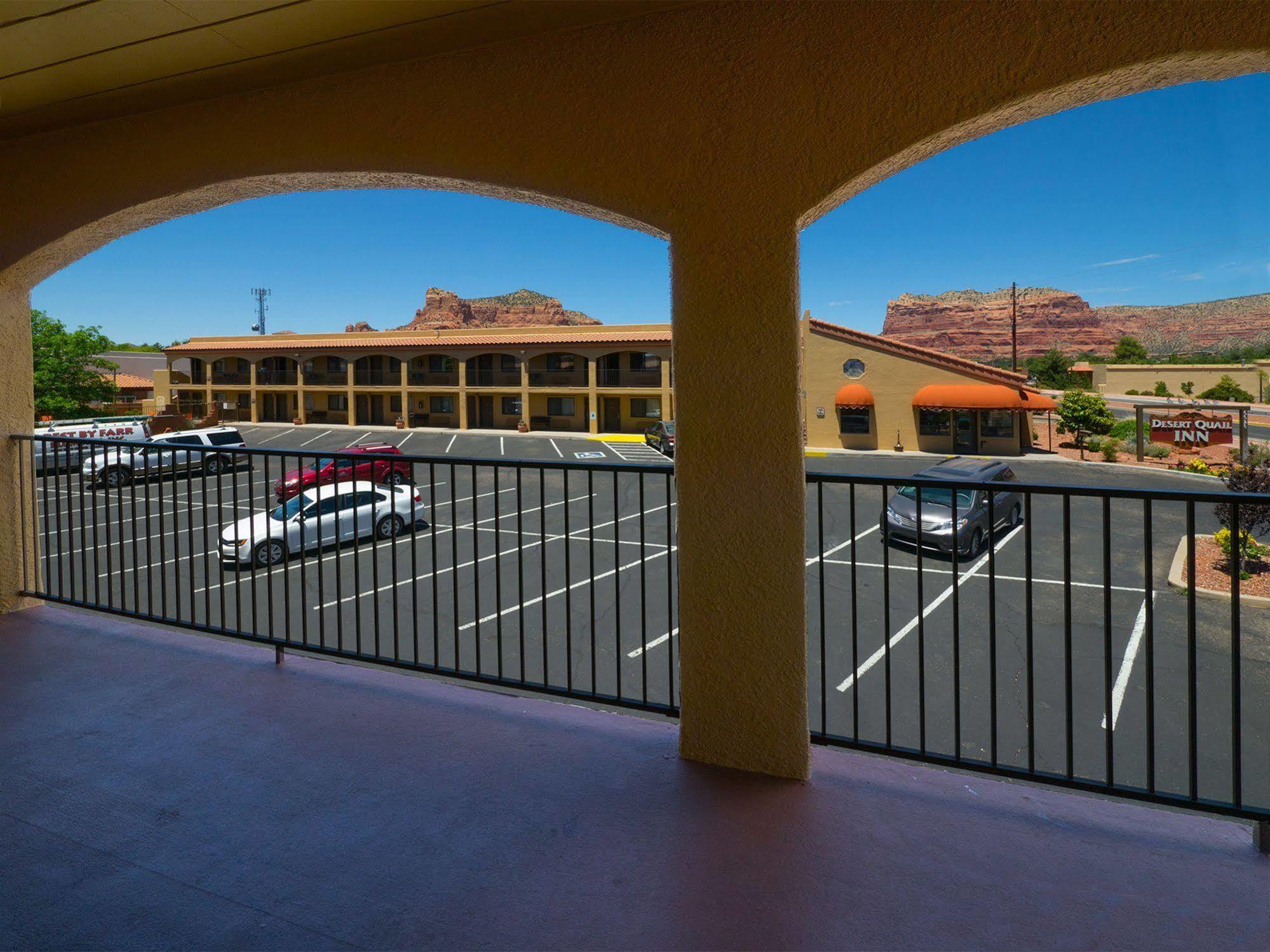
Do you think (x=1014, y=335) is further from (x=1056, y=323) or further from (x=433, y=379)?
(x=1056, y=323)

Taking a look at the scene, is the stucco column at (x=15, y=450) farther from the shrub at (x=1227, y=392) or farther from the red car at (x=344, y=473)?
the shrub at (x=1227, y=392)

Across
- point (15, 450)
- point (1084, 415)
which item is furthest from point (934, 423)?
point (15, 450)

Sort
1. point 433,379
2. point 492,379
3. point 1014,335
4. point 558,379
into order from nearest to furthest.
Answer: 1. point 558,379
2. point 492,379
3. point 433,379
4. point 1014,335

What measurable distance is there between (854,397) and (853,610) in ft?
91.9

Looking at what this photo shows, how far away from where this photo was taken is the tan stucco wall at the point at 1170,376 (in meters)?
47.7

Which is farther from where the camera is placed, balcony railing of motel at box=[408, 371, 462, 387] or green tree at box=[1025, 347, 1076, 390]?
green tree at box=[1025, 347, 1076, 390]

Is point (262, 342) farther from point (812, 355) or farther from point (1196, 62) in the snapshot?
point (1196, 62)

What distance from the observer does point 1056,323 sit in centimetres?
10288

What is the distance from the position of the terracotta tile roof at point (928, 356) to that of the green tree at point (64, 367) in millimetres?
33406

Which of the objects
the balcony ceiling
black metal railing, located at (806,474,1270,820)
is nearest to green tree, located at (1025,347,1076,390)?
black metal railing, located at (806,474,1270,820)

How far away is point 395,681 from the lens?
10.1ft

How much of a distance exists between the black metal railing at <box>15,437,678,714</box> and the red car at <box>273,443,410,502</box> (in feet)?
0.34

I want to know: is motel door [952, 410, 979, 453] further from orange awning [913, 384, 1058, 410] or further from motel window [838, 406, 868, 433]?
motel window [838, 406, 868, 433]

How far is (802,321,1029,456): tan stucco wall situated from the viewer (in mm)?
27969
